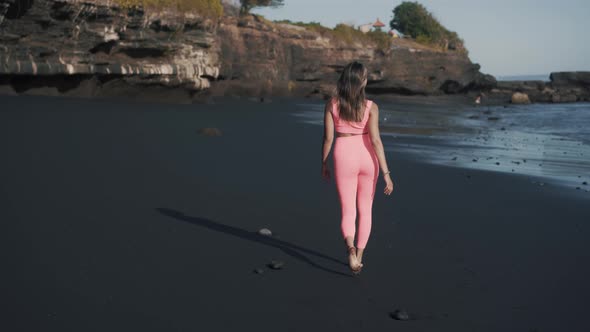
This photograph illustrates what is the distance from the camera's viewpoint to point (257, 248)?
530 cm

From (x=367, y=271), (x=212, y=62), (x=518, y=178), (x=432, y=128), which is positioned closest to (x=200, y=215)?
(x=367, y=271)

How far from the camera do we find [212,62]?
2514 centimetres

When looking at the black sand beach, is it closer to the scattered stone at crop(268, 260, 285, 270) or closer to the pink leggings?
the scattered stone at crop(268, 260, 285, 270)

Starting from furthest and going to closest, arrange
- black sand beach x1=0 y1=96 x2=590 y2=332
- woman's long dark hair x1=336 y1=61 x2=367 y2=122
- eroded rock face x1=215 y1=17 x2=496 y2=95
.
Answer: eroded rock face x1=215 y1=17 x2=496 y2=95 → woman's long dark hair x1=336 y1=61 x2=367 y2=122 → black sand beach x1=0 y1=96 x2=590 y2=332

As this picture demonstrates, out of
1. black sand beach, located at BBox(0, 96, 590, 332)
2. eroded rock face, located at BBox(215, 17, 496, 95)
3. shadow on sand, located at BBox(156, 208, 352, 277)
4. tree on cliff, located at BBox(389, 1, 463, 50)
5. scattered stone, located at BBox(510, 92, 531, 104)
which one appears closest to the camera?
black sand beach, located at BBox(0, 96, 590, 332)

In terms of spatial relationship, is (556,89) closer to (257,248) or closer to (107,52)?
(107,52)

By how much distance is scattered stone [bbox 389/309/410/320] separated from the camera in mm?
3885

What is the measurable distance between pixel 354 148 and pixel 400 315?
1520mm

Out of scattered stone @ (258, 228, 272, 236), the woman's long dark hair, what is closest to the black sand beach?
scattered stone @ (258, 228, 272, 236)

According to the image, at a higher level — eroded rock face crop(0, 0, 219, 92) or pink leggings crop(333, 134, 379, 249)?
eroded rock face crop(0, 0, 219, 92)

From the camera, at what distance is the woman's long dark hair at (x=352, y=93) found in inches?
184

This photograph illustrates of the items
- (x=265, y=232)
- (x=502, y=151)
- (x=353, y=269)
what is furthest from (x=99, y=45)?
(x=353, y=269)

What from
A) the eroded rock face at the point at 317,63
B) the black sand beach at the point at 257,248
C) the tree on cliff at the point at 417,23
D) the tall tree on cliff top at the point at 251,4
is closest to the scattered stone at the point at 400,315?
the black sand beach at the point at 257,248

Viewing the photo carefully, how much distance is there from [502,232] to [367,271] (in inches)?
83.0
